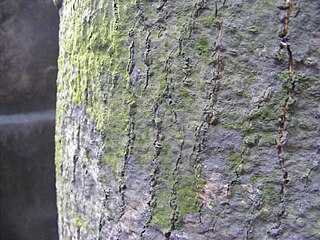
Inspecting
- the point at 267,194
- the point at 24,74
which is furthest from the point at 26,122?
the point at 267,194

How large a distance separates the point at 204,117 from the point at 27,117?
0.95 m

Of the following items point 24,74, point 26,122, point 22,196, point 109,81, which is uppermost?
point 109,81

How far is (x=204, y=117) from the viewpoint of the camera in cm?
52

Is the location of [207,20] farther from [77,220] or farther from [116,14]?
[77,220]

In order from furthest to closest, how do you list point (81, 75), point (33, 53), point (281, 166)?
1. point (33, 53)
2. point (81, 75)
3. point (281, 166)

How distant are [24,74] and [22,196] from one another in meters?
0.38

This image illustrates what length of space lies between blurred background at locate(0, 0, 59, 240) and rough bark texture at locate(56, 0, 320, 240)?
728mm

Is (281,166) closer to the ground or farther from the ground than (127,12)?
closer to the ground

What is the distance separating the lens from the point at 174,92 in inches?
21.2

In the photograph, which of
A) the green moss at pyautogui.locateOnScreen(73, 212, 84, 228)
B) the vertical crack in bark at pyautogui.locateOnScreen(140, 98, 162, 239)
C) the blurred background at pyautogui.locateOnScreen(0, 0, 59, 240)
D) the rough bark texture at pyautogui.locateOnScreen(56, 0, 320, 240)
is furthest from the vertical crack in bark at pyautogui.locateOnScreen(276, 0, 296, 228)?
the blurred background at pyautogui.locateOnScreen(0, 0, 59, 240)

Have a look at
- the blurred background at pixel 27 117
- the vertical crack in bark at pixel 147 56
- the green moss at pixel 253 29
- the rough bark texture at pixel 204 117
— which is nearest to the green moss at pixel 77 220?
the rough bark texture at pixel 204 117

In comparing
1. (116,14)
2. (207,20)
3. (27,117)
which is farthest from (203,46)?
(27,117)

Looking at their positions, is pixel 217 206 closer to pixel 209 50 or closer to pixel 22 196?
pixel 209 50

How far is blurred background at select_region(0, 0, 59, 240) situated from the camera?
130cm
